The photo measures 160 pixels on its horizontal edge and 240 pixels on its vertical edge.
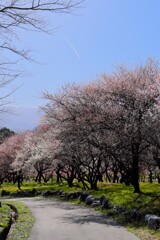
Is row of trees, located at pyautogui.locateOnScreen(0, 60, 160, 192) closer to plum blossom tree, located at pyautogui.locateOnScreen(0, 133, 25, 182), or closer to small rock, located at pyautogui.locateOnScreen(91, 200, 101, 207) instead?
small rock, located at pyautogui.locateOnScreen(91, 200, 101, 207)

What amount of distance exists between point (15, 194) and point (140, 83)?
2644cm

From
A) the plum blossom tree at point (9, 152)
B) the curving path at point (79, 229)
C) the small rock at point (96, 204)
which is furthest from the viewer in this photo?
the plum blossom tree at point (9, 152)

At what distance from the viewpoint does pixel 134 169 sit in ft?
85.5

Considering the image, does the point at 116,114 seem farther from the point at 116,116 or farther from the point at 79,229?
the point at 79,229

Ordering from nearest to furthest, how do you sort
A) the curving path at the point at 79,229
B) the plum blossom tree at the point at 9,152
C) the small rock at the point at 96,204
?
the curving path at the point at 79,229
the small rock at the point at 96,204
the plum blossom tree at the point at 9,152

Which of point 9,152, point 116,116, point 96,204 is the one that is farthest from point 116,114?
point 9,152

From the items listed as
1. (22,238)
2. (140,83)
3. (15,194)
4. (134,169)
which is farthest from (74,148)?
(22,238)

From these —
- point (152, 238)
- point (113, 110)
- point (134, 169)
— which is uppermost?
point (113, 110)

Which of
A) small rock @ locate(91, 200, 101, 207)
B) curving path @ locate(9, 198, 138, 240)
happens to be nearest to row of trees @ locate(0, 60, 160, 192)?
small rock @ locate(91, 200, 101, 207)

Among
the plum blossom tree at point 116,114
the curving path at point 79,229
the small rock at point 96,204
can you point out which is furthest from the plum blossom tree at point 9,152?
the curving path at point 79,229

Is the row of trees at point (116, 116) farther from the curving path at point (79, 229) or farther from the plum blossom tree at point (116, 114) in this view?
the curving path at point (79, 229)

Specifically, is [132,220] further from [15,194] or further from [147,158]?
[15,194]

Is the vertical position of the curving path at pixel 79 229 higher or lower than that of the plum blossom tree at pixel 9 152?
lower

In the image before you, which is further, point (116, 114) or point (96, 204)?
point (116, 114)
